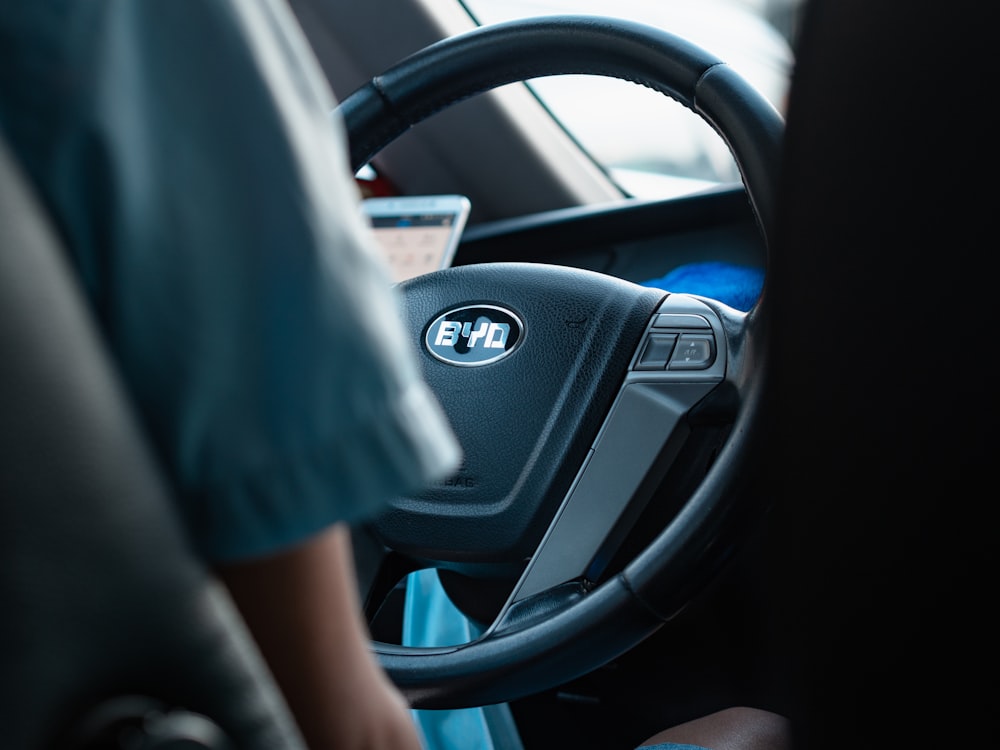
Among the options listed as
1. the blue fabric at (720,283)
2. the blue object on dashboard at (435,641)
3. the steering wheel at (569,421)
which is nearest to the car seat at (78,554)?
the steering wheel at (569,421)

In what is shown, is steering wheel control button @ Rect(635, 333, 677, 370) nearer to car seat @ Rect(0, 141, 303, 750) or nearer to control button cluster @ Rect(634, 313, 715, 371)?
control button cluster @ Rect(634, 313, 715, 371)

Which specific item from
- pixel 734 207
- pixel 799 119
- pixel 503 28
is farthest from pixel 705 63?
pixel 734 207

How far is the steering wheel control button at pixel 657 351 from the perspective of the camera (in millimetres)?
718

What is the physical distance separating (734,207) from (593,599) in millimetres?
833

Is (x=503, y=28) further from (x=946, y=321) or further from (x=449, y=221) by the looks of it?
(x=449, y=221)

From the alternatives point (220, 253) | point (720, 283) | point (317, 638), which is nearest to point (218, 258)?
point (220, 253)

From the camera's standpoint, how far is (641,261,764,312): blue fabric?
3.34 feet

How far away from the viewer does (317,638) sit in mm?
316

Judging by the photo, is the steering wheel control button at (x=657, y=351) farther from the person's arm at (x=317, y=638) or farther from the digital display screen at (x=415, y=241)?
the digital display screen at (x=415, y=241)

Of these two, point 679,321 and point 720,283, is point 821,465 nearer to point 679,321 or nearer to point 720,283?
point 679,321

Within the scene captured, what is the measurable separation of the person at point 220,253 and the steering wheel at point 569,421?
0.35 metres

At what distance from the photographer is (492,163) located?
73.1 inches

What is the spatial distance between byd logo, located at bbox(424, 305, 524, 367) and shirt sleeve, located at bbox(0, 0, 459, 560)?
493mm

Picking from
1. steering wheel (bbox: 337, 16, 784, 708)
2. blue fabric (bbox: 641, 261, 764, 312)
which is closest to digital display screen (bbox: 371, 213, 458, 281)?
blue fabric (bbox: 641, 261, 764, 312)
